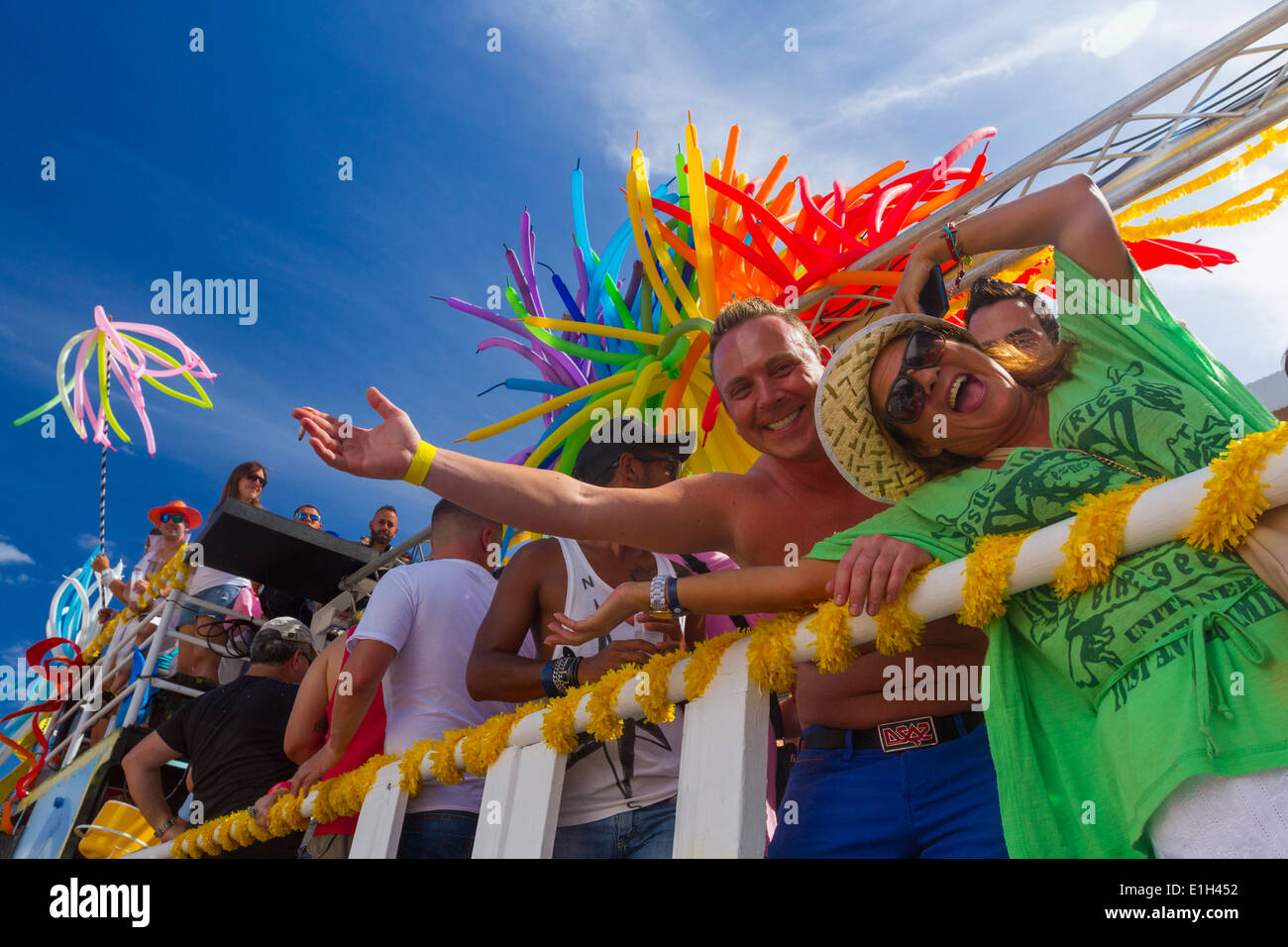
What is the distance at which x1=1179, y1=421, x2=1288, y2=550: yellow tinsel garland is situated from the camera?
1012 mm

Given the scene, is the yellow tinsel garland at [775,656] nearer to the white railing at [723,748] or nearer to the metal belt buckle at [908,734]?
the white railing at [723,748]

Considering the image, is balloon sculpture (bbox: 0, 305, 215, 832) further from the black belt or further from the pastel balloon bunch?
the black belt

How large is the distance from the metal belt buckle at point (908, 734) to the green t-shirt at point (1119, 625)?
1.06ft

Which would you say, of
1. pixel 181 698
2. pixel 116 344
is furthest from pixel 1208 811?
pixel 116 344

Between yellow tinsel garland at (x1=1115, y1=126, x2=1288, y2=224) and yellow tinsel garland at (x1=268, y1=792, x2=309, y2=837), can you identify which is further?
yellow tinsel garland at (x1=1115, y1=126, x2=1288, y2=224)

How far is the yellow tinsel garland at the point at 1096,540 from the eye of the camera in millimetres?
1111

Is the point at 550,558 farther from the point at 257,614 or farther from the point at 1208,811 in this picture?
the point at 257,614

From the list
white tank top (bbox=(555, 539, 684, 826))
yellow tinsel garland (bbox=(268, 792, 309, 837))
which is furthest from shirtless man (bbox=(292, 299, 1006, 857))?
yellow tinsel garland (bbox=(268, 792, 309, 837))

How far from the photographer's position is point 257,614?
619cm

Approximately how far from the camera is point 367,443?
1.66 metres

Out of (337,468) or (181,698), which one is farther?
(181,698)

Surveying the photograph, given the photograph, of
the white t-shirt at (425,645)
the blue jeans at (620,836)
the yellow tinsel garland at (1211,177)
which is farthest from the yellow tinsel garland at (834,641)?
the yellow tinsel garland at (1211,177)
